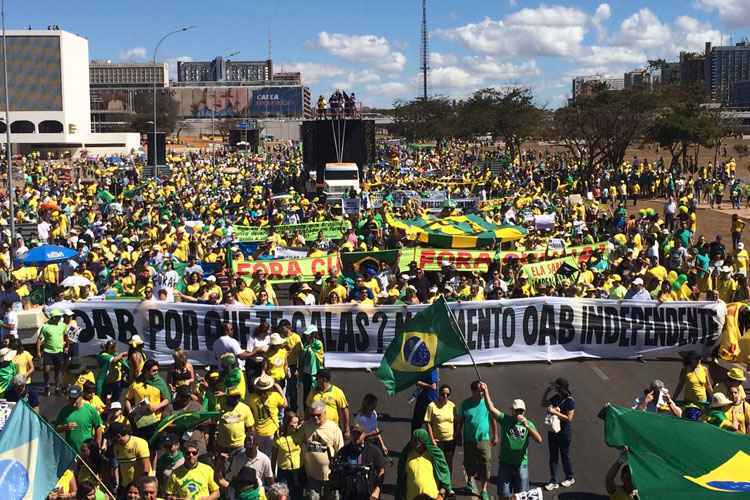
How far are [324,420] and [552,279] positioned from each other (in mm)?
9696

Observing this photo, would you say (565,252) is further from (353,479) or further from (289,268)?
(353,479)

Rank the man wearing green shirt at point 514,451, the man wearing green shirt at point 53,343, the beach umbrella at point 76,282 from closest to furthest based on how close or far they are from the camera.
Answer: the man wearing green shirt at point 514,451 < the man wearing green shirt at point 53,343 < the beach umbrella at point 76,282

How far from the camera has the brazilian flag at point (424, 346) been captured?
9.98 metres

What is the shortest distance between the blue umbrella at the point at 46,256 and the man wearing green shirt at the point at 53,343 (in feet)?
17.3

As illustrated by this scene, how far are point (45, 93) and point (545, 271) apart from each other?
93.7 metres

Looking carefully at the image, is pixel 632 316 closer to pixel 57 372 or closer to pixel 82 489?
pixel 57 372

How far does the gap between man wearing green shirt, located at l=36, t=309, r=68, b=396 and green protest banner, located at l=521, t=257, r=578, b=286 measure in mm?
8088

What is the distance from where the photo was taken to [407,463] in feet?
25.2

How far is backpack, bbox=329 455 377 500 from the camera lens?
793 cm

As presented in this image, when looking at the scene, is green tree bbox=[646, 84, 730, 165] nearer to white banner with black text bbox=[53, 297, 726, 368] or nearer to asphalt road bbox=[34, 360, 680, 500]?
white banner with black text bbox=[53, 297, 726, 368]

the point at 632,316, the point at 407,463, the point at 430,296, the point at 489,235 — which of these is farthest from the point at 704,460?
the point at 489,235

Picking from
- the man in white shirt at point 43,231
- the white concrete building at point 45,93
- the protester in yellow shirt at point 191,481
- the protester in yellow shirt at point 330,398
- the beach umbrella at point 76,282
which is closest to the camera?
the protester in yellow shirt at point 191,481

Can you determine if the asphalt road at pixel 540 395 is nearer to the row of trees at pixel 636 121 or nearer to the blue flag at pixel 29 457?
the blue flag at pixel 29 457

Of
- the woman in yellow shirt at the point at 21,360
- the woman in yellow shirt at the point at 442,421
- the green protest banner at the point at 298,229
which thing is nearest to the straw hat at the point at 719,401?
the woman in yellow shirt at the point at 442,421
